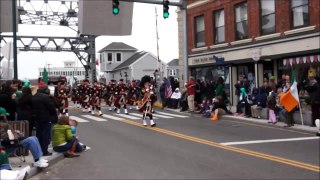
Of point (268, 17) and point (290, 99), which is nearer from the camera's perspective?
point (290, 99)

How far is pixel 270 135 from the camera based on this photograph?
47.2 feet

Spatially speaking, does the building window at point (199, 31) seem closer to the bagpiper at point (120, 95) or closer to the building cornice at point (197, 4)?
the building cornice at point (197, 4)

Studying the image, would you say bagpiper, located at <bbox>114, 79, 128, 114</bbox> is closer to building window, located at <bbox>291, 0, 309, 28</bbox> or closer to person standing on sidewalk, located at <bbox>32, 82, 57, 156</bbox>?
building window, located at <bbox>291, 0, 309, 28</bbox>

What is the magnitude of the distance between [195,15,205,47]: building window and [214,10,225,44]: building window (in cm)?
141

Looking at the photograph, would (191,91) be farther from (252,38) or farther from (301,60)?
(301,60)

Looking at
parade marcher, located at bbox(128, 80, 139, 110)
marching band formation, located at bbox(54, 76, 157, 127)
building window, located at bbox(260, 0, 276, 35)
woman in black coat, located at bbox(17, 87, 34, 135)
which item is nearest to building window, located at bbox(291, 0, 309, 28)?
building window, located at bbox(260, 0, 276, 35)

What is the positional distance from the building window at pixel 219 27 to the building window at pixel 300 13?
6.00 meters

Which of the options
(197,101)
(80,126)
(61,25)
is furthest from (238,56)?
(61,25)

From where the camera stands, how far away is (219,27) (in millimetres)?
27078

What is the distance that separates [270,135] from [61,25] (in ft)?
136

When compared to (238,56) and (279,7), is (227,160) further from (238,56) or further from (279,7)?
(238,56)

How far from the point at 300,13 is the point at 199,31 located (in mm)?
9066

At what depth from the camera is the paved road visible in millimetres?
8945

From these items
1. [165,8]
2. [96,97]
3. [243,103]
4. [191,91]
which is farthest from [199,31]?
[243,103]
